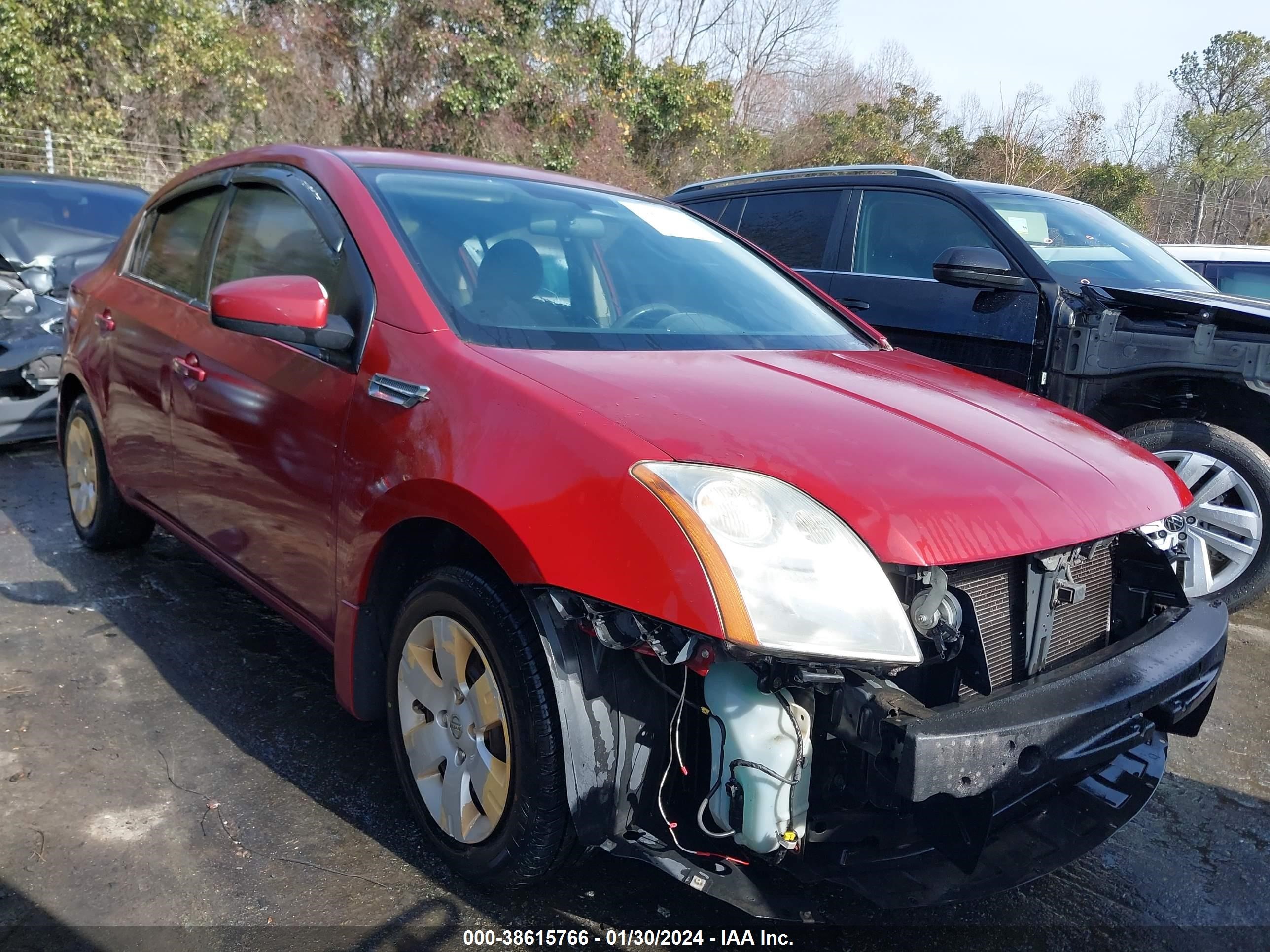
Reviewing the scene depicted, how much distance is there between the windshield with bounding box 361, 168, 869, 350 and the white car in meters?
5.99

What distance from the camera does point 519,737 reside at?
1.97 metres

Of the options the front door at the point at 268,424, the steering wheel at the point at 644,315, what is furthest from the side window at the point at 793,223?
the front door at the point at 268,424

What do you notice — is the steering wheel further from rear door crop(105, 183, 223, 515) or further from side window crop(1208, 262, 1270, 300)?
side window crop(1208, 262, 1270, 300)

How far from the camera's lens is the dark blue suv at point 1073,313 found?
4.04 m

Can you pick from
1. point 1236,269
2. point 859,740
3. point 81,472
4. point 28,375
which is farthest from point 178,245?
point 1236,269

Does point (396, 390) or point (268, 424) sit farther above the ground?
point (396, 390)

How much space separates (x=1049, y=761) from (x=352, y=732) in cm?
195

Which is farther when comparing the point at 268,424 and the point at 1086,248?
the point at 1086,248

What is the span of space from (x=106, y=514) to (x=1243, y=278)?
8.04 m

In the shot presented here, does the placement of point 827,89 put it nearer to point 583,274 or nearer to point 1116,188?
point 1116,188

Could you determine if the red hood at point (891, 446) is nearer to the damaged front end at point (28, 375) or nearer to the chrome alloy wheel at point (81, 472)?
the chrome alloy wheel at point (81, 472)

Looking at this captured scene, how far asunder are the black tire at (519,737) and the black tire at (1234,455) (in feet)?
10.3

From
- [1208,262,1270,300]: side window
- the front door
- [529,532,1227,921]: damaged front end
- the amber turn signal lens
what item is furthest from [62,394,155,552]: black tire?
[1208,262,1270,300]: side window

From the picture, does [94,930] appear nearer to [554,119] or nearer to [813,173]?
[813,173]
